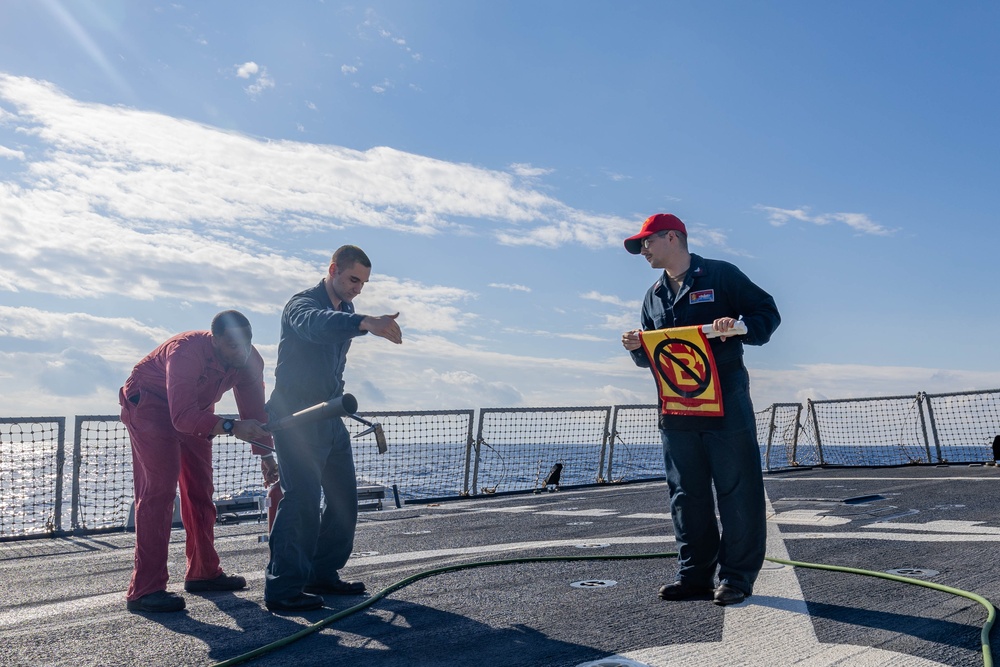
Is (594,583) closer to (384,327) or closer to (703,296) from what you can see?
(703,296)

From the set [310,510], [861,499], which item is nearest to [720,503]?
[310,510]

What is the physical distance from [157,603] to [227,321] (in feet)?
5.26

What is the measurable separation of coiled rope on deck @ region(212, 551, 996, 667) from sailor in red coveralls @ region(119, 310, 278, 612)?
1058 millimetres

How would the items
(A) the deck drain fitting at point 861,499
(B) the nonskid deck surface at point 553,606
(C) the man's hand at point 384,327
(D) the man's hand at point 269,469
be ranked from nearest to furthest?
(B) the nonskid deck surface at point 553,606 < (C) the man's hand at point 384,327 < (D) the man's hand at point 269,469 < (A) the deck drain fitting at point 861,499

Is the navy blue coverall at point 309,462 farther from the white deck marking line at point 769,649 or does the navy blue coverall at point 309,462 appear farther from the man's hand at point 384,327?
the white deck marking line at point 769,649

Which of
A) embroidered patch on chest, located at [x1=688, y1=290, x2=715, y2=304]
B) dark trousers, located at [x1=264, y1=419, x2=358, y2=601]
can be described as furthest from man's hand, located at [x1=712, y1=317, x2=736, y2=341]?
dark trousers, located at [x1=264, y1=419, x2=358, y2=601]

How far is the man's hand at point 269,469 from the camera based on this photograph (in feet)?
15.9

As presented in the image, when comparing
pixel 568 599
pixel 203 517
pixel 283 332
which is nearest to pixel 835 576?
pixel 568 599

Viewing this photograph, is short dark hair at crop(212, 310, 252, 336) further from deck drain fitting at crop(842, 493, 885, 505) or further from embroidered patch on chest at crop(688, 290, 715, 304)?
deck drain fitting at crop(842, 493, 885, 505)

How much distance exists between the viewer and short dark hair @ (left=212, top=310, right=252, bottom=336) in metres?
4.68

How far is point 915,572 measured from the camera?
454 cm

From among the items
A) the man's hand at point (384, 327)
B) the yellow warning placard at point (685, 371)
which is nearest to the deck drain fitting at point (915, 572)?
the yellow warning placard at point (685, 371)

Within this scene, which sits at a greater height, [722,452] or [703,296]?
[703,296]

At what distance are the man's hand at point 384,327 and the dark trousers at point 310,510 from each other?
2.84 feet
